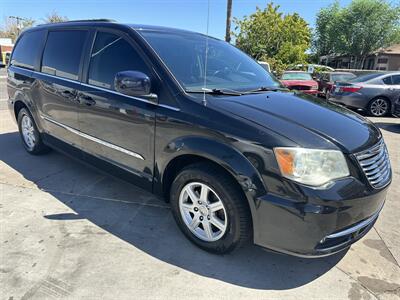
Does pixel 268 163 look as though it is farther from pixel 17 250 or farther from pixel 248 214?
pixel 17 250

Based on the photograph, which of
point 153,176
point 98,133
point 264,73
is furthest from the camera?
point 264,73

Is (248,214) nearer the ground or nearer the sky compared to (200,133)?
nearer the ground

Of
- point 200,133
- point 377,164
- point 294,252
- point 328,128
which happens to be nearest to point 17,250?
point 200,133

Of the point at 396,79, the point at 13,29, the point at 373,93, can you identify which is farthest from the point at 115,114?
the point at 13,29

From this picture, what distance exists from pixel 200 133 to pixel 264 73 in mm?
1676

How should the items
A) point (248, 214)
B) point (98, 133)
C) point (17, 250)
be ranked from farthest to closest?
point (98, 133) < point (17, 250) < point (248, 214)

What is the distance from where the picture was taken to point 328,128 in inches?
97.5

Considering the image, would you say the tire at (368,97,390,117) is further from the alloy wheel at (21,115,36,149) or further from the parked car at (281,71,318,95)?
the alloy wheel at (21,115,36,149)

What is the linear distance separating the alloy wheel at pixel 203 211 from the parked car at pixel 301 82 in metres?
9.83

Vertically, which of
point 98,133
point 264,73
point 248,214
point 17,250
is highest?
point 264,73

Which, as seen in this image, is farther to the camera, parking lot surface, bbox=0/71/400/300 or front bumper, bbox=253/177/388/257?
parking lot surface, bbox=0/71/400/300

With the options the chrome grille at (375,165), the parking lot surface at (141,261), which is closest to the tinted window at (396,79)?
the parking lot surface at (141,261)

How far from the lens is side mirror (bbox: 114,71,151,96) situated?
271 centimetres

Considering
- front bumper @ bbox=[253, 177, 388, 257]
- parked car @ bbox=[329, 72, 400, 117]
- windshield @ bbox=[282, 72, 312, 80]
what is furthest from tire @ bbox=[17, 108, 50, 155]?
windshield @ bbox=[282, 72, 312, 80]
